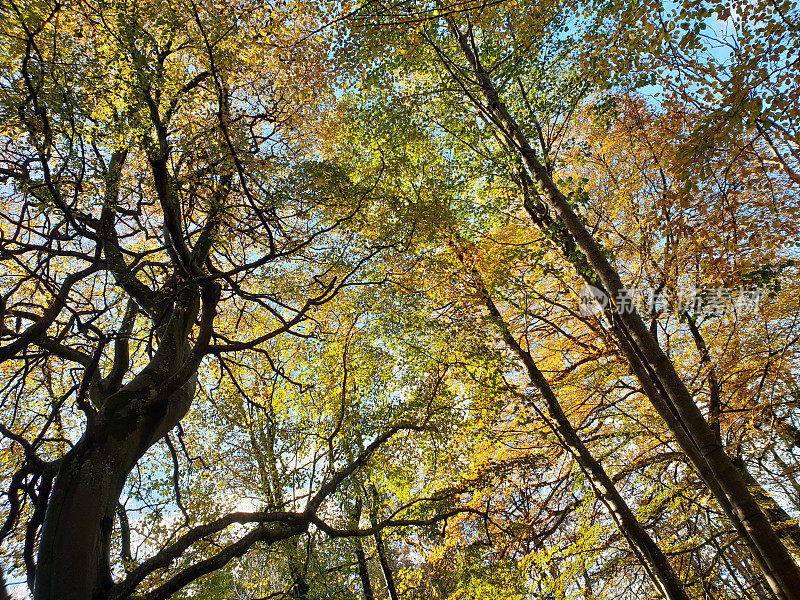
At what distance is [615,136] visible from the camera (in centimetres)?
809

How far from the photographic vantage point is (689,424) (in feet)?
13.1

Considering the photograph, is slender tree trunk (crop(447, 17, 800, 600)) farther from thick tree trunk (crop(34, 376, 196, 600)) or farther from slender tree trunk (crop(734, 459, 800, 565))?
thick tree trunk (crop(34, 376, 196, 600))

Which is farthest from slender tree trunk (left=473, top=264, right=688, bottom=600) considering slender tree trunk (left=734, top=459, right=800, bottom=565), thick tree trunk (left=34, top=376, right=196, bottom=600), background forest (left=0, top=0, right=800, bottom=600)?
thick tree trunk (left=34, top=376, right=196, bottom=600)

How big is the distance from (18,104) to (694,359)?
10189mm

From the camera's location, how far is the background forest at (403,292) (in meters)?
4.16

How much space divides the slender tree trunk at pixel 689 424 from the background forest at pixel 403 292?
33 millimetres

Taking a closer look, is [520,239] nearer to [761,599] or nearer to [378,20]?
[378,20]

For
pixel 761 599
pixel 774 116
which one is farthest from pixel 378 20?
pixel 761 599

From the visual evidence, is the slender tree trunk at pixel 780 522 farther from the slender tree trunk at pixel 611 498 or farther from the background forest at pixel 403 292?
the slender tree trunk at pixel 611 498

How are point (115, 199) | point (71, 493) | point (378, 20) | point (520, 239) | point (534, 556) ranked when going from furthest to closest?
point (520, 239) < point (534, 556) < point (115, 199) < point (378, 20) < point (71, 493)

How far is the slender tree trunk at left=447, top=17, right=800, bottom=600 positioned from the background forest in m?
0.03
